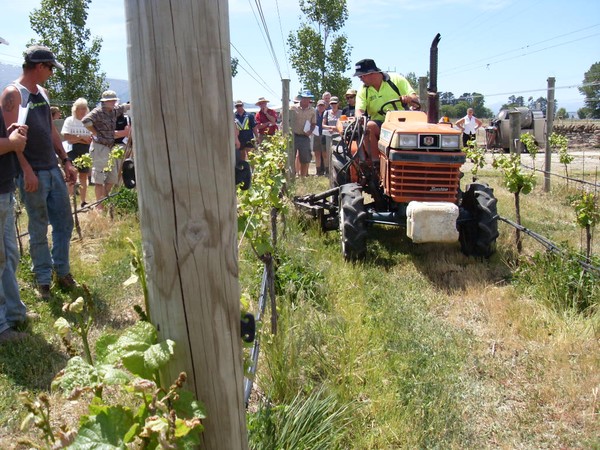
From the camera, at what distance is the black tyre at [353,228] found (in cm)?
537

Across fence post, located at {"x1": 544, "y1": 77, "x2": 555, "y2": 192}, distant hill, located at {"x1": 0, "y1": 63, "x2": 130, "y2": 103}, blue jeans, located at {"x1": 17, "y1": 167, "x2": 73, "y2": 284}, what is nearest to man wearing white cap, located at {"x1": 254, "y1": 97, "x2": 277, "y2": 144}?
distant hill, located at {"x1": 0, "y1": 63, "x2": 130, "y2": 103}

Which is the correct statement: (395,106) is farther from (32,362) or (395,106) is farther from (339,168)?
(32,362)

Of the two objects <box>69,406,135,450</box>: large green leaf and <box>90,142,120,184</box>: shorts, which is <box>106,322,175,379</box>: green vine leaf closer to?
<box>69,406,135,450</box>: large green leaf

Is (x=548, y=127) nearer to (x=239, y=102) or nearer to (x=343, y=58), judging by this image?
(x=239, y=102)

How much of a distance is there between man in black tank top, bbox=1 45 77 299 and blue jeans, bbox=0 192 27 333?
1.43 ft

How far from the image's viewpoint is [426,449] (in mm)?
2686

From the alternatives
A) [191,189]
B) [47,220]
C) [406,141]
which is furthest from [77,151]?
[191,189]

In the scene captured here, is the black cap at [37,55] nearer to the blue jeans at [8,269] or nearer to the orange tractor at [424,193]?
the blue jeans at [8,269]

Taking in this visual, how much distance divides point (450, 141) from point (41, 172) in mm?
3572

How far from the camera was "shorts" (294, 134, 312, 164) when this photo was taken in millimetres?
11831

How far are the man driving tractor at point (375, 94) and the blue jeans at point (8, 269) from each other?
3714mm

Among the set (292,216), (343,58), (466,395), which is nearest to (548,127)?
(292,216)

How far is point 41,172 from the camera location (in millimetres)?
4449

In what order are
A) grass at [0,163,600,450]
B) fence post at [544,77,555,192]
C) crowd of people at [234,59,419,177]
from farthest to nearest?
crowd of people at [234,59,419,177], fence post at [544,77,555,192], grass at [0,163,600,450]
